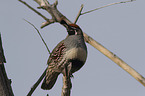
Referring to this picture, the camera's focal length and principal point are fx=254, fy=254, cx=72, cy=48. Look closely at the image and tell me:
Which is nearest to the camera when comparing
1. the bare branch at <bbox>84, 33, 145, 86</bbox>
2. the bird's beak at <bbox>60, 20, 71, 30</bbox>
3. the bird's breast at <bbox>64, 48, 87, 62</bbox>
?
the bare branch at <bbox>84, 33, 145, 86</bbox>

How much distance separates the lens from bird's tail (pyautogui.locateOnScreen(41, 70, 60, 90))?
5000 mm

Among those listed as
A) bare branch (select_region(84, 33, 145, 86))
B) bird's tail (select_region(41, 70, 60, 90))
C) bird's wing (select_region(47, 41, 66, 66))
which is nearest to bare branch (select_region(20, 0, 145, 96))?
bare branch (select_region(84, 33, 145, 86))

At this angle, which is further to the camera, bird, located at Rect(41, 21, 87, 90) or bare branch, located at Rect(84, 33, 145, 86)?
bird, located at Rect(41, 21, 87, 90)

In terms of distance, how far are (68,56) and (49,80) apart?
3.11 feet

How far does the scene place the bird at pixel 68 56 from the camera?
4.38 metres

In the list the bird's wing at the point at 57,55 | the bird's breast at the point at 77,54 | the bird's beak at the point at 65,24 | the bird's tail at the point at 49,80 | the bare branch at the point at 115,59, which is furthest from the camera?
the bird's tail at the point at 49,80

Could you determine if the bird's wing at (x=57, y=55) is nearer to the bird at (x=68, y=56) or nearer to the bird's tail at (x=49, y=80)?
the bird at (x=68, y=56)

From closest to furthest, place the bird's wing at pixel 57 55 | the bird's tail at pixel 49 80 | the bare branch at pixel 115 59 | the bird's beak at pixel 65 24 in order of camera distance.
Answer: the bare branch at pixel 115 59 → the bird's beak at pixel 65 24 → the bird's wing at pixel 57 55 → the bird's tail at pixel 49 80

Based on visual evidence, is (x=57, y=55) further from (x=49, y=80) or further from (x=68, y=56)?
(x=49, y=80)

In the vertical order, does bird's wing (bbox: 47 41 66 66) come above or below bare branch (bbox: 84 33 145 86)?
above

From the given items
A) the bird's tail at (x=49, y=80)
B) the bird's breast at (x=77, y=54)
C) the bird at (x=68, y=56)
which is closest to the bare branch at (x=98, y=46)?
the bird at (x=68, y=56)

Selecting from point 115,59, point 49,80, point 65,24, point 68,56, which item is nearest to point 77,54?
point 68,56

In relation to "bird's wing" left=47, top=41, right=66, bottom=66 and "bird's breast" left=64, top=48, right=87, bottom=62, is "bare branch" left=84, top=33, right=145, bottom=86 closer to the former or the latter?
"bird's breast" left=64, top=48, right=87, bottom=62

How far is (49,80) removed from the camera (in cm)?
515
